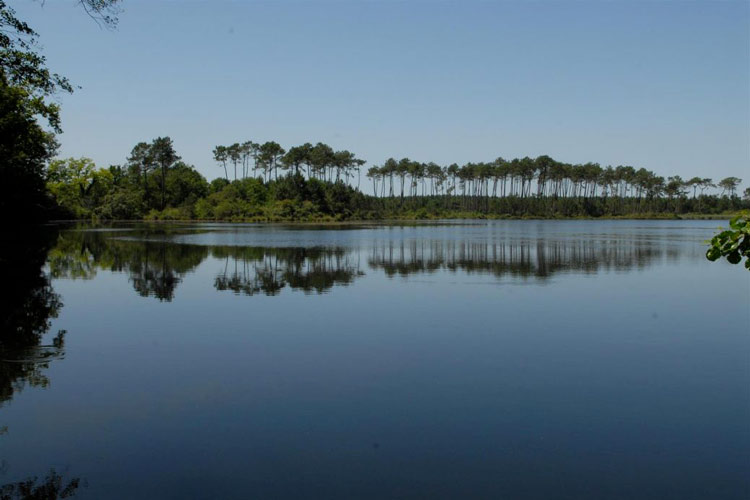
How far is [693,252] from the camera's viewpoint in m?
35.4

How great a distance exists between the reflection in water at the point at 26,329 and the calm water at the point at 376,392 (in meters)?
0.07

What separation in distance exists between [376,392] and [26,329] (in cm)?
839

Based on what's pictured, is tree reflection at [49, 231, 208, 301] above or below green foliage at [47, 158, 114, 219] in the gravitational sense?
below

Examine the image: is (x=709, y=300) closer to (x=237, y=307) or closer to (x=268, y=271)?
(x=237, y=307)

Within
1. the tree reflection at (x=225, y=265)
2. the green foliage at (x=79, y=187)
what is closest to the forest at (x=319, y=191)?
the green foliage at (x=79, y=187)

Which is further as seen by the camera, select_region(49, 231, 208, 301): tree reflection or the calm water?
select_region(49, 231, 208, 301): tree reflection

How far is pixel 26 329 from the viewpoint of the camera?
12.2 meters

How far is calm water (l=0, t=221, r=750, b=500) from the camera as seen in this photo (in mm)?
5859

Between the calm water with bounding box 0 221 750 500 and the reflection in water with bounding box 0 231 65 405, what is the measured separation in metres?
0.07

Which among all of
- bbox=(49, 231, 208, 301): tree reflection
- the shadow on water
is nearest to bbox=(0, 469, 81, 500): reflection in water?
the shadow on water

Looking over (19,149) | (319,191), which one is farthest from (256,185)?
(19,149)

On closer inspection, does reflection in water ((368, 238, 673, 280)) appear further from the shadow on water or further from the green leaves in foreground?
the green leaves in foreground

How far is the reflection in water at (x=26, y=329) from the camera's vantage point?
893 centimetres

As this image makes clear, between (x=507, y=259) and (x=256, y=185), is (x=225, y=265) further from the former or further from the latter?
(x=256, y=185)
